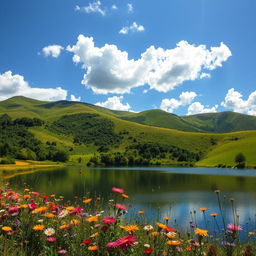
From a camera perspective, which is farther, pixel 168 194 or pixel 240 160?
pixel 240 160

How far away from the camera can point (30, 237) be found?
4891mm

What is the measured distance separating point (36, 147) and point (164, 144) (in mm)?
86996

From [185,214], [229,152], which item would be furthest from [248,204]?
[229,152]

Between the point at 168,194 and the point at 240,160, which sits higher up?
the point at 240,160

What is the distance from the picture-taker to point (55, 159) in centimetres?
14700

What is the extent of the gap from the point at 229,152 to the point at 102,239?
143 meters

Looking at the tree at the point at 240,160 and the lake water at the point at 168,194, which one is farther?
the tree at the point at 240,160

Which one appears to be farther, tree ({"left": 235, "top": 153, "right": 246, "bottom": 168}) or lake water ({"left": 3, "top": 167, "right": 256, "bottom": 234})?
tree ({"left": 235, "top": 153, "right": 246, "bottom": 168})

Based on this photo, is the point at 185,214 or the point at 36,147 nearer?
the point at 185,214

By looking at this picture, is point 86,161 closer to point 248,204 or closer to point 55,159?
point 55,159

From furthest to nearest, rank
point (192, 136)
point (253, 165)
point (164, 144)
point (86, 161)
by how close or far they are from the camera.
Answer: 1. point (192, 136)
2. point (164, 144)
3. point (86, 161)
4. point (253, 165)

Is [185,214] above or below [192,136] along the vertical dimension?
below

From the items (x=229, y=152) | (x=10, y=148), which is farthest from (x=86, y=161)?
(x=229, y=152)

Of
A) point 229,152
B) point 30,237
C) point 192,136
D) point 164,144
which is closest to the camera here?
point 30,237
